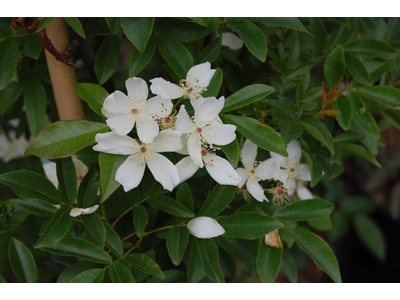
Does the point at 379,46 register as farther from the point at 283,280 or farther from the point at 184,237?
the point at 283,280

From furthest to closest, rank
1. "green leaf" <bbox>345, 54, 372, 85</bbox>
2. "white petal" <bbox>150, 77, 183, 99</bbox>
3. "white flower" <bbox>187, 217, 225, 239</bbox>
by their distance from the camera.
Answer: "green leaf" <bbox>345, 54, 372, 85</bbox> → "white flower" <bbox>187, 217, 225, 239</bbox> → "white petal" <bbox>150, 77, 183, 99</bbox>

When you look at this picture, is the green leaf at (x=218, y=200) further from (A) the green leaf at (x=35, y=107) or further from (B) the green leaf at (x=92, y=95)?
(A) the green leaf at (x=35, y=107)

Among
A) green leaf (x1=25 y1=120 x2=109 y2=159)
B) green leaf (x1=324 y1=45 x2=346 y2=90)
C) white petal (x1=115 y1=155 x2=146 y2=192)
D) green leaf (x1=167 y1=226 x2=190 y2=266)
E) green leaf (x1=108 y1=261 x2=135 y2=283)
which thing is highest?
green leaf (x1=25 y1=120 x2=109 y2=159)

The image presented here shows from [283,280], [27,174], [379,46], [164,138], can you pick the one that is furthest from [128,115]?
[283,280]

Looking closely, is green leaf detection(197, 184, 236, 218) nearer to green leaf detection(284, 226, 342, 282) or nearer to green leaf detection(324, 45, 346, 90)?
green leaf detection(284, 226, 342, 282)

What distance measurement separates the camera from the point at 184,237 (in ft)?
1.90

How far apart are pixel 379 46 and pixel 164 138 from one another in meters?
0.49

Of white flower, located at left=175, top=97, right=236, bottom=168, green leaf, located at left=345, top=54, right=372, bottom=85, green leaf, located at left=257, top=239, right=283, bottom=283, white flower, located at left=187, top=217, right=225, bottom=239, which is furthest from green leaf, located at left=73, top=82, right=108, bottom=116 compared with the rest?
green leaf, located at left=345, top=54, right=372, bottom=85

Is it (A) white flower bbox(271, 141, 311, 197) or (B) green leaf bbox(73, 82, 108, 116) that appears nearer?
(B) green leaf bbox(73, 82, 108, 116)

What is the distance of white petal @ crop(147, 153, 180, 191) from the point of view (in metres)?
0.49

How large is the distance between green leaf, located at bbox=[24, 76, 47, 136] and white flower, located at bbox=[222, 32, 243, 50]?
38cm

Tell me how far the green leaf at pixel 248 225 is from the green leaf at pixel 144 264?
0.40 ft

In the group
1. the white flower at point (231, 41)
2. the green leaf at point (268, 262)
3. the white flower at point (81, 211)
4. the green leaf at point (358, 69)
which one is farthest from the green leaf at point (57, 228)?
the green leaf at point (358, 69)

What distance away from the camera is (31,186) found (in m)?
0.54
